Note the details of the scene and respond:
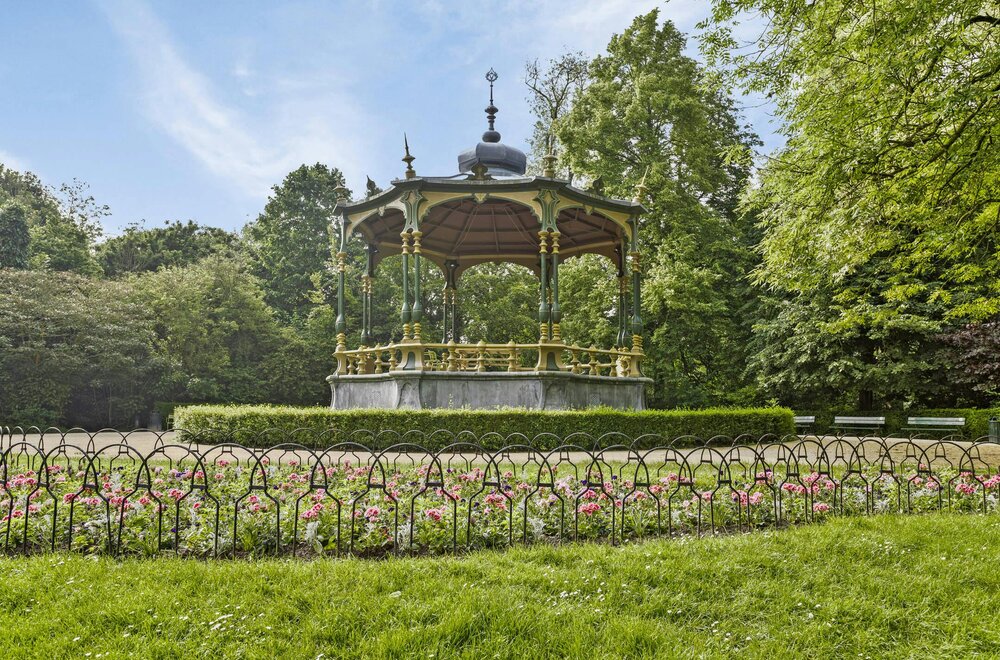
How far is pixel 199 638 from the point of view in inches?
117

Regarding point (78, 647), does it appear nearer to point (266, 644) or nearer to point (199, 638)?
point (199, 638)

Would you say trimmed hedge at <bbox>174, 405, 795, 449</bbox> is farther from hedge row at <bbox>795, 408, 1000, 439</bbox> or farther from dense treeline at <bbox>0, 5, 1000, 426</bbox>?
hedge row at <bbox>795, 408, 1000, 439</bbox>

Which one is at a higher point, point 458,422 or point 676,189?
point 676,189

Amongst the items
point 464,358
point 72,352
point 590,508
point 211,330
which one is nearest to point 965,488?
point 590,508

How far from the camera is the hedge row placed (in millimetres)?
16188

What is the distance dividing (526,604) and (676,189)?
69.3 feet

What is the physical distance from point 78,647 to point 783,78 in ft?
30.6

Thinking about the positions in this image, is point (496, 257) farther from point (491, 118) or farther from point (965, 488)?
point (965, 488)

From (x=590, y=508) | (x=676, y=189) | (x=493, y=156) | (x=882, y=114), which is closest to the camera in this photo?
(x=590, y=508)

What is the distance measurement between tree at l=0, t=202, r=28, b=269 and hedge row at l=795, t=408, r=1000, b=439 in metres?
29.0

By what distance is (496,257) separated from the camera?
18453mm

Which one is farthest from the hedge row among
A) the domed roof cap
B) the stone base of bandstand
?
the domed roof cap

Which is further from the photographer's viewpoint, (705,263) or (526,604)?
(705,263)

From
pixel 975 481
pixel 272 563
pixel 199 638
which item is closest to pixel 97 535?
pixel 272 563
